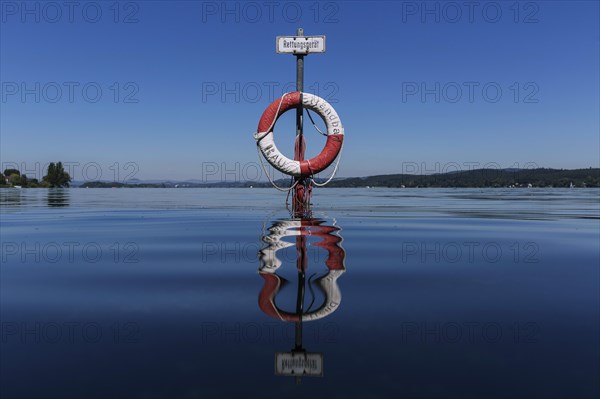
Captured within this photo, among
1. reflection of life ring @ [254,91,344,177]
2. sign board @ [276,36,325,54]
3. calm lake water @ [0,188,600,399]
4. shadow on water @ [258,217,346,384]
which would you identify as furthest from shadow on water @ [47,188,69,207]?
shadow on water @ [258,217,346,384]

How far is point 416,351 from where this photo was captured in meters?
2.17

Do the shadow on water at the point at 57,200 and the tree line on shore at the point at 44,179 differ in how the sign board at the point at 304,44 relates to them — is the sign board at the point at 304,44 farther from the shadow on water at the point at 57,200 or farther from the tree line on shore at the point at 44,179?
the tree line on shore at the point at 44,179

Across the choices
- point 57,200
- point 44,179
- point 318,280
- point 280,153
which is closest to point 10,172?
point 44,179

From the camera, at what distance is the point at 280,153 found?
440 inches

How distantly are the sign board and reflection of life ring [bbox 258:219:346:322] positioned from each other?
219 inches

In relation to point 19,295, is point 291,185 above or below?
above

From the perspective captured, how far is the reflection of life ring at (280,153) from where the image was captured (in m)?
11.1

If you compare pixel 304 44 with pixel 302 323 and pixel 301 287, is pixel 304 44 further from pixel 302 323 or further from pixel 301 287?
pixel 302 323

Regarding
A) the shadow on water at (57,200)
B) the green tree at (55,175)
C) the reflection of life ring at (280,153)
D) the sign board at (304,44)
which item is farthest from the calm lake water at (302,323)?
the green tree at (55,175)

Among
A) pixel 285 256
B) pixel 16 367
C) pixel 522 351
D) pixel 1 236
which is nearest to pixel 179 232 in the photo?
pixel 1 236

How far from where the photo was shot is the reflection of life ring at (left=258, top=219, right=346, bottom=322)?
9.09 ft

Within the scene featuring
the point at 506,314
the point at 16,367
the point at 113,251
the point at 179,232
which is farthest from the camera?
the point at 179,232

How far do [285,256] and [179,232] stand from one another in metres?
3.35

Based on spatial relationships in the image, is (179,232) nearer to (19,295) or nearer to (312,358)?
(19,295)
